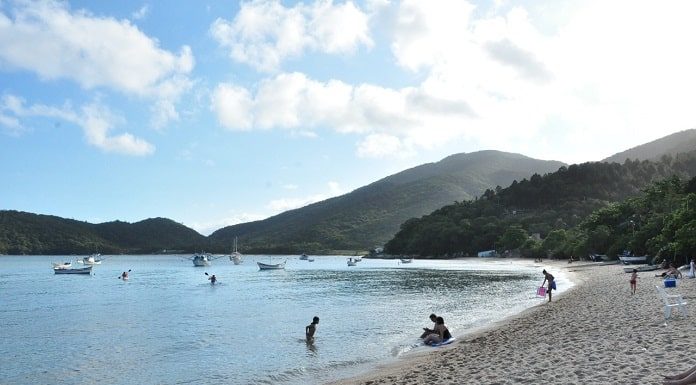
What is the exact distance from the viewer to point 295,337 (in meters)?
26.3

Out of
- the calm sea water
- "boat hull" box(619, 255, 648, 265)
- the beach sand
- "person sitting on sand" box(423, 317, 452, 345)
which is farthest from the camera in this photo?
"boat hull" box(619, 255, 648, 265)

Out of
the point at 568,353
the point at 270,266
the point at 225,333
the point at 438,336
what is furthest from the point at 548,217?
the point at 568,353

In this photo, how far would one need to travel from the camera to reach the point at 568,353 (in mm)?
14539

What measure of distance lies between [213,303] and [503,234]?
121 m

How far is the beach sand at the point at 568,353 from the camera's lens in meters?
11.7

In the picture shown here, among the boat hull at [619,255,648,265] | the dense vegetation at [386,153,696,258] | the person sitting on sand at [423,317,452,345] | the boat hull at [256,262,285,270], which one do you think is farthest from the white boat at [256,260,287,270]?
the person sitting on sand at [423,317,452,345]

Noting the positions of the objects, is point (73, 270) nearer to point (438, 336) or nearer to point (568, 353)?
point (438, 336)

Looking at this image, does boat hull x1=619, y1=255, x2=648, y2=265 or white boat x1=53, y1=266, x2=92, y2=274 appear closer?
boat hull x1=619, y1=255, x2=648, y2=265

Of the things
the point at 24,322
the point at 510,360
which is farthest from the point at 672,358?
the point at 24,322

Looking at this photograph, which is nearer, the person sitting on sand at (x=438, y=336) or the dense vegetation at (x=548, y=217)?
the person sitting on sand at (x=438, y=336)

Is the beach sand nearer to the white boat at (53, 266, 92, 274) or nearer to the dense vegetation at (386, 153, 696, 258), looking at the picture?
the dense vegetation at (386, 153, 696, 258)

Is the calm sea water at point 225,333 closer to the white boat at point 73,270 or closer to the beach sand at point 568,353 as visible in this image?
the beach sand at point 568,353

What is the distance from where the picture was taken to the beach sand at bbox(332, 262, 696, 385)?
11.7m

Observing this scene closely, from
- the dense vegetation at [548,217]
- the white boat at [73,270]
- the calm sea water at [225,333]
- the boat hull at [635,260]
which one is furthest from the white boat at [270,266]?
the boat hull at [635,260]
